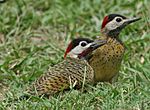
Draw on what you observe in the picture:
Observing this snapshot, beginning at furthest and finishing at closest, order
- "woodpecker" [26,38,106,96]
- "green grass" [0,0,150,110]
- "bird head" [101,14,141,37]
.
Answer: "bird head" [101,14,141,37] < "woodpecker" [26,38,106,96] < "green grass" [0,0,150,110]

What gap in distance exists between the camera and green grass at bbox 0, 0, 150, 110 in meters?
7.24

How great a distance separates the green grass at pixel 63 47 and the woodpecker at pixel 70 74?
0.14 meters

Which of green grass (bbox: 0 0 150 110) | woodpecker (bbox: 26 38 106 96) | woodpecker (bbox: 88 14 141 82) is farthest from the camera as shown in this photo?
woodpecker (bbox: 88 14 141 82)

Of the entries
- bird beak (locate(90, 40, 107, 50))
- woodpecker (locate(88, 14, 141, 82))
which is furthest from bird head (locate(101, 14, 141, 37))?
bird beak (locate(90, 40, 107, 50))

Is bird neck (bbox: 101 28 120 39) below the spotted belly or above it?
above

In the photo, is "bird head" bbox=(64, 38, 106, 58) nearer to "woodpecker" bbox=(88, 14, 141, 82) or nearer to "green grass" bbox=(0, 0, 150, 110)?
"woodpecker" bbox=(88, 14, 141, 82)

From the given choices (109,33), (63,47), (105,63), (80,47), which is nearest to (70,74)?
(80,47)

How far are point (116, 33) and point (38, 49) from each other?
1.26 m

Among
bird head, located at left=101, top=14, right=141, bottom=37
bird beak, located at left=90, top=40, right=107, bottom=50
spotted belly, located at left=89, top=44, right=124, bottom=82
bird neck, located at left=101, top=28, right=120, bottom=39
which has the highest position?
bird head, located at left=101, top=14, right=141, bottom=37

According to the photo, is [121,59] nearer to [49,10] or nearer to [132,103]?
[132,103]

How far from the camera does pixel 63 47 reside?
32.1 feet

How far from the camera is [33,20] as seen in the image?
10.4m

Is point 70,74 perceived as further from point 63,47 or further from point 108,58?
point 63,47

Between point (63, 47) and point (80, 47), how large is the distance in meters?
1.52
